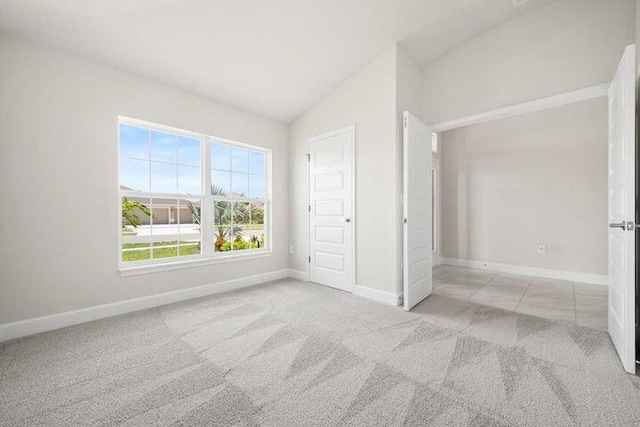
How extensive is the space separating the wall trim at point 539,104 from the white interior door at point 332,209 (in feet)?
4.49

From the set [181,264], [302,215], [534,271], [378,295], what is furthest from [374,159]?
[534,271]

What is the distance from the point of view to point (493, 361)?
1953 millimetres

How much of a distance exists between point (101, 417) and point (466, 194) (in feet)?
19.1

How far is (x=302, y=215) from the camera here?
4328mm

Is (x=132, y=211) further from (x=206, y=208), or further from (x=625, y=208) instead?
(x=625, y=208)

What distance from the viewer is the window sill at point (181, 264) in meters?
2.94

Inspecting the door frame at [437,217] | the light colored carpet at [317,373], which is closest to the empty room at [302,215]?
the light colored carpet at [317,373]

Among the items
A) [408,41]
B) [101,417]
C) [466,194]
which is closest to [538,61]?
[408,41]

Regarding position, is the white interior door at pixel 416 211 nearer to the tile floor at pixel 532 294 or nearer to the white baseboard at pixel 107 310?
the tile floor at pixel 532 294

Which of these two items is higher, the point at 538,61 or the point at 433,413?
the point at 538,61

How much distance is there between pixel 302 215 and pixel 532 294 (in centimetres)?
336

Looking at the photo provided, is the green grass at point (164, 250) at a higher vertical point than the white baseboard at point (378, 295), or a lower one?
higher

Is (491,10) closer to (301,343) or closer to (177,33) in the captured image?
(177,33)

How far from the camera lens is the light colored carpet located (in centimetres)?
144
